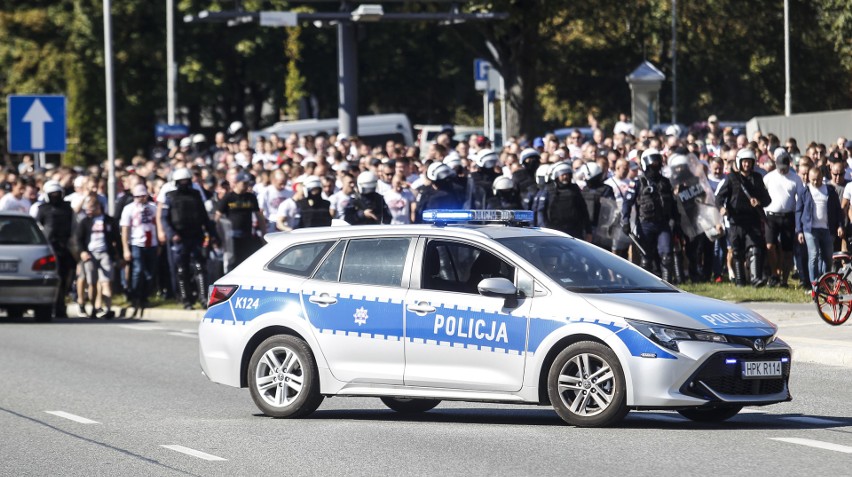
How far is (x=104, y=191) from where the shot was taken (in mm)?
26078

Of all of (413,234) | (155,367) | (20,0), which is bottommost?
(155,367)

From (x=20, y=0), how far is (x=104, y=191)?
35.4 metres

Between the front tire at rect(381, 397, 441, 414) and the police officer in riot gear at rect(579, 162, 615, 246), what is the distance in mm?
8424

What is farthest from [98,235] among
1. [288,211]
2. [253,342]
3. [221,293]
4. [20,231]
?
[253,342]

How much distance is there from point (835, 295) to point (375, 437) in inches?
304

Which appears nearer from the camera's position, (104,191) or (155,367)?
(155,367)

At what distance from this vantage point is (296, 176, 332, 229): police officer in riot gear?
834 inches

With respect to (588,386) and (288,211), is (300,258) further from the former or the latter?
(288,211)

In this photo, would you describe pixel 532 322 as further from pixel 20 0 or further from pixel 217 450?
pixel 20 0

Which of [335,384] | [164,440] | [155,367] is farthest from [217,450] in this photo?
[155,367]

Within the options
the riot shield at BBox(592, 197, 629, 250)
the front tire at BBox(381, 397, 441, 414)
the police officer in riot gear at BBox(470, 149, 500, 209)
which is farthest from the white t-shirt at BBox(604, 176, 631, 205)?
the front tire at BBox(381, 397, 441, 414)

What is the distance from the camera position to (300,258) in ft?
40.3

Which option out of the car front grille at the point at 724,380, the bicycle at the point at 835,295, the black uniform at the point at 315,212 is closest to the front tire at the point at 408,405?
the car front grille at the point at 724,380

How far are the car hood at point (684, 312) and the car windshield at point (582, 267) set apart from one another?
222mm
